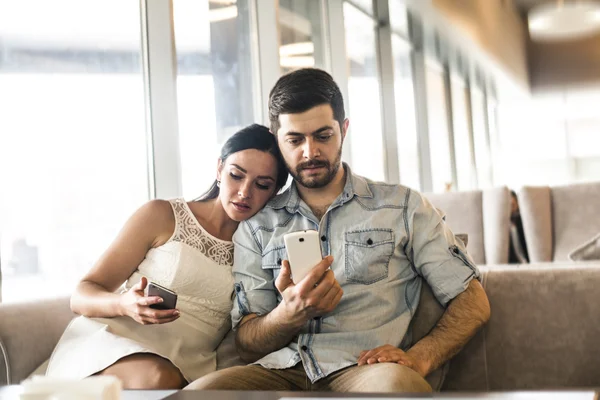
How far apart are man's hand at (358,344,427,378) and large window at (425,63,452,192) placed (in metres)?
6.25

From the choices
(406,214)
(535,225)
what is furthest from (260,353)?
(535,225)

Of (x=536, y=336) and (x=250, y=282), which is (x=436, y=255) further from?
(x=250, y=282)

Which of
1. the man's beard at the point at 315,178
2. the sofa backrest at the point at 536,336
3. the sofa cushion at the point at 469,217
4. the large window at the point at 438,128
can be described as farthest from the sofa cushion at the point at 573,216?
the large window at the point at 438,128

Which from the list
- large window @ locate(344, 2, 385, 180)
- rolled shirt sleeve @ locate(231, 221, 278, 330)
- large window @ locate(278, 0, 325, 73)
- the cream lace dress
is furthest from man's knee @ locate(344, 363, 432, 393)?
large window @ locate(344, 2, 385, 180)

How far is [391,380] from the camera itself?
134cm

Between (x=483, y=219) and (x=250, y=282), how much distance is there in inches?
78.1

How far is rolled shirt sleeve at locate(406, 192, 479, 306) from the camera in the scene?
1630mm

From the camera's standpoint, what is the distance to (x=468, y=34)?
698cm

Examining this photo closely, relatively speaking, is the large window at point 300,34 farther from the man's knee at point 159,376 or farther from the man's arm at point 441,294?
the man's knee at point 159,376

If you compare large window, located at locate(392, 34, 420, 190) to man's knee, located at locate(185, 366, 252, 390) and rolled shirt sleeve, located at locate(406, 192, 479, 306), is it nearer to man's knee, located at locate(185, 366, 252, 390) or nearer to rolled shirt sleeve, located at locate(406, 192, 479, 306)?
rolled shirt sleeve, located at locate(406, 192, 479, 306)

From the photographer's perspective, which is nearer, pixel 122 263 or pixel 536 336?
pixel 536 336

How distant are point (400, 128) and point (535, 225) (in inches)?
144

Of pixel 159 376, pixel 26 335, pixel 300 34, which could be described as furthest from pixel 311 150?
pixel 300 34

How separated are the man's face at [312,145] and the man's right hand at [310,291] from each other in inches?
16.0
